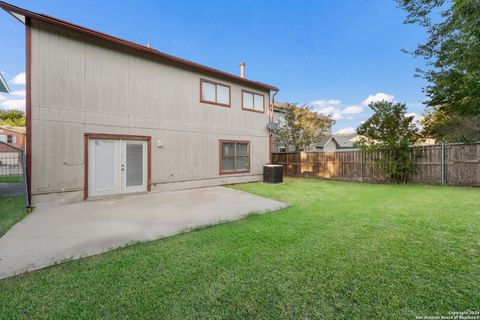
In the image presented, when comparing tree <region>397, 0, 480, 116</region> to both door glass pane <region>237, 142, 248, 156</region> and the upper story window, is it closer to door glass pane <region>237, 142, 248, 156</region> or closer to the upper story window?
the upper story window

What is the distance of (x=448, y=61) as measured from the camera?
8.58 metres

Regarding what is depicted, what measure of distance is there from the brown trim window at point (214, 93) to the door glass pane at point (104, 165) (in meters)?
4.09

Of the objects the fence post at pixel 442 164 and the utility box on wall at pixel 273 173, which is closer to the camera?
the fence post at pixel 442 164

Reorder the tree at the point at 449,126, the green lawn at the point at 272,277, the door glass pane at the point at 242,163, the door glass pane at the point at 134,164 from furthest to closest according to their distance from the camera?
the tree at the point at 449,126 < the door glass pane at the point at 242,163 < the door glass pane at the point at 134,164 < the green lawn at the point at 272,277

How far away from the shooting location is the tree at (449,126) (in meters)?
13.9

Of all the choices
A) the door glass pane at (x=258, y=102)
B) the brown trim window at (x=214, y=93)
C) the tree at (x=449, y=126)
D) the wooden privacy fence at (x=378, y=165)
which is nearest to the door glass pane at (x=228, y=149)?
the brown trim window at (x=214, y=93)

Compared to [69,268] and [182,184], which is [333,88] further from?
[69,268]

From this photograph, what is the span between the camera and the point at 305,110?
677 inches

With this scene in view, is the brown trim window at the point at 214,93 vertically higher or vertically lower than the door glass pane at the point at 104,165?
higher

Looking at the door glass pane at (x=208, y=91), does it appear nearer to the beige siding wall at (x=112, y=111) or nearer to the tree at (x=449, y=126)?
the beige siding wall at (x=112, y=111)

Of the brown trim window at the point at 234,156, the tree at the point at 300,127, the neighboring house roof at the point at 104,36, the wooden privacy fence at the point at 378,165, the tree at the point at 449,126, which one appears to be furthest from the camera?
the tree at the point at 300,127

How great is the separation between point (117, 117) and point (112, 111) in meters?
0.23

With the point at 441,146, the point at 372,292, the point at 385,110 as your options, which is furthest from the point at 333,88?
Result: the point at 372,292

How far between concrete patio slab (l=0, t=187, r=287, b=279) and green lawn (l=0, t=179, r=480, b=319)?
0.44m
